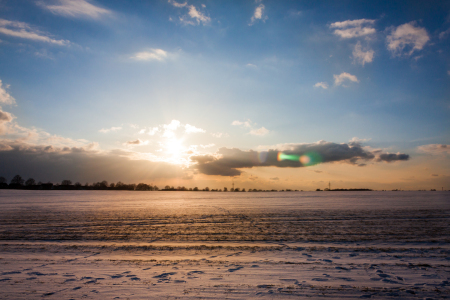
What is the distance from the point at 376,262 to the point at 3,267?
16.8 metres

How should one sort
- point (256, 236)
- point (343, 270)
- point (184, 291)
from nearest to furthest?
1. point (184, 291)
2. point (343, 270)
3. point (256, 236)

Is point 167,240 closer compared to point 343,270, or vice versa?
point 343,270

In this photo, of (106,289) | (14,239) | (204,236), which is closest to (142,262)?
(106,289)

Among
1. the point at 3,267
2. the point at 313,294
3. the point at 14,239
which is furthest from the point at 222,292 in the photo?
the point at 14,239

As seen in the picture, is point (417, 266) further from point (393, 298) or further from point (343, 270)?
point (393, 298)

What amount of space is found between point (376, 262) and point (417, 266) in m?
1.53

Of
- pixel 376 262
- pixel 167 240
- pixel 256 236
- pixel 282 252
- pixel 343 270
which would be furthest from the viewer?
pixel 256 236

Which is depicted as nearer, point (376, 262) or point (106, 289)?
point (106, 289)

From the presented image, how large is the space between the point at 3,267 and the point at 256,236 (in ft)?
46.8

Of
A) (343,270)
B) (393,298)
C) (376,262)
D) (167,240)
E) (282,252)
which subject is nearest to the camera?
(393,298)

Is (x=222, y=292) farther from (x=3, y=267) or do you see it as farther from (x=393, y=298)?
(x=3, y=267)

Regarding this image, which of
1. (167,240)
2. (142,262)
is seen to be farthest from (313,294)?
(167,240)

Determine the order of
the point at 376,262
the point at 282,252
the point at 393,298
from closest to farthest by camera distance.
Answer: the point at 393,298
the point at 376,262
the point at 282,252

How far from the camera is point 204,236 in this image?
18266mm
